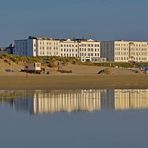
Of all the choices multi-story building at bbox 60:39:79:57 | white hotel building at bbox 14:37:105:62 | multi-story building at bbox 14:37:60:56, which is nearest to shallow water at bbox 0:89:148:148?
white hotel building at bbox 14:37:105:62

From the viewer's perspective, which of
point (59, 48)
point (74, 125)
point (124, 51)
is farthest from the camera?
point (124, 51)

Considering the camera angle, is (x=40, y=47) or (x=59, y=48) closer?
(x=40, y=47)

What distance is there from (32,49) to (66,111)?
377 feet

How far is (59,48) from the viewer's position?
13362 centimetres

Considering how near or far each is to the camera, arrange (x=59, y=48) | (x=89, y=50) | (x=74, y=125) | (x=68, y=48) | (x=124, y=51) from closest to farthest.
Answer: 1. (x=74, y=125)
2. (x=59, y=48)
3. (x=68, y=48)
4. (x=89, y=50)
5. (x=124, y=51)

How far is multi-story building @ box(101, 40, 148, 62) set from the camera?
14088 cm

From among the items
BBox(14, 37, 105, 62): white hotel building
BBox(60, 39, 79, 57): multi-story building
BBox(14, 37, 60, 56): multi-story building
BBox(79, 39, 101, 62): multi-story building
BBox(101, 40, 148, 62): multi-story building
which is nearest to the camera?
BBox(14, 37, 60, 56): multi-story building

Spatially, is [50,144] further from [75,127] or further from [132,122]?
[132,122]

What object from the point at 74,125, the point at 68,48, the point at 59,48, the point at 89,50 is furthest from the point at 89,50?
the point at 74,125

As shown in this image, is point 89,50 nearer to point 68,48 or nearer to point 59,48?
point 68,48

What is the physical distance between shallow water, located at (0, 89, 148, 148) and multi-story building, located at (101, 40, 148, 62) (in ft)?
392

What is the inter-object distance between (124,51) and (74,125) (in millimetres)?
129710

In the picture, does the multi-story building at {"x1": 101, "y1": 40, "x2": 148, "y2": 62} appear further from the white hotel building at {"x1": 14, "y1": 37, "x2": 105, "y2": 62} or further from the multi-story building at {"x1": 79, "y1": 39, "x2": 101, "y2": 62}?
the white hotel building at {"x1": 14, "y1": 37, "x2": 105, "y2": 62}

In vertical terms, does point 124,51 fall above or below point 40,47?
below
